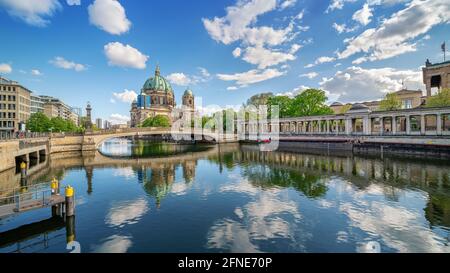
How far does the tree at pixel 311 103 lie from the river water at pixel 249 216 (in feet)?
192

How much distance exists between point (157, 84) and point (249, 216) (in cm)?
17960

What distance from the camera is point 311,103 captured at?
85.5m

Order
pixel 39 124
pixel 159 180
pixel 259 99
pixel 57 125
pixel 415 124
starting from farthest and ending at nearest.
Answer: pixel 259 99, pixel 57 125, pixel 39 124, pixel 415 124, pixel 159 180

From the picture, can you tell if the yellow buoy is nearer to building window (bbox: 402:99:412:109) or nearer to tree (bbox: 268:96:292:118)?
tree (bbox: 268:96:292:118)

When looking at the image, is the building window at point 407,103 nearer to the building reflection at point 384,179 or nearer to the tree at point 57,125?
the building reflection at point 384,179

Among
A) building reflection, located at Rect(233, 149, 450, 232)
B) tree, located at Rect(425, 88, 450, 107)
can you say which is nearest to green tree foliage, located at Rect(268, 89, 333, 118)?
tree, located at Rect(425, 88, 450, 107)

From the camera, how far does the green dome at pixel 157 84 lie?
17994cm

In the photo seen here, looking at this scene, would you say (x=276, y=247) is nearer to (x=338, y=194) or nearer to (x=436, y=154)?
(x=338, y=194)

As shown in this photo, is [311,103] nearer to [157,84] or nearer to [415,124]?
[415,124]

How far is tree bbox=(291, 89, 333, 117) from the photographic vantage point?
Answer: 84.5 metres

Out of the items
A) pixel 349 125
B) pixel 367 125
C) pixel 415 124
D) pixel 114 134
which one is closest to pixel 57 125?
pixel 114 134

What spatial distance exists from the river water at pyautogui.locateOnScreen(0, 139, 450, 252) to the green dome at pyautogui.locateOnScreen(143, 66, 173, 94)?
525 ft
